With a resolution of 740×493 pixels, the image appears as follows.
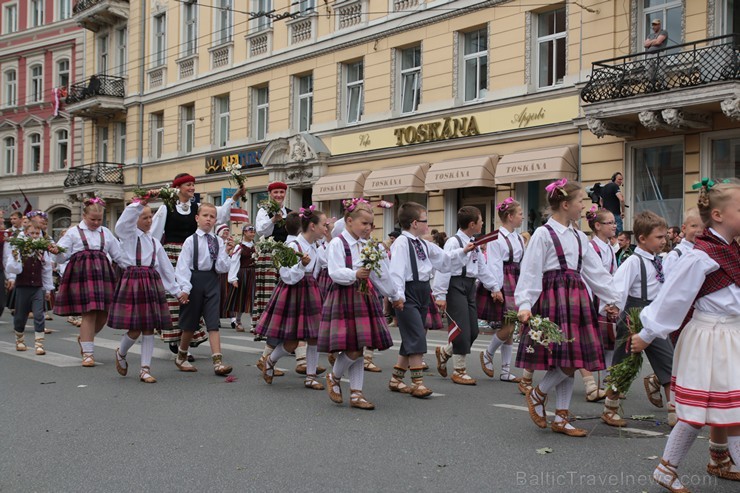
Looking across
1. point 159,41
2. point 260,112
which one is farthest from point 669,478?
point 159,41

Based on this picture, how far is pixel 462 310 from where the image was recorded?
8953 millimetres

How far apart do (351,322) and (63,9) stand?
133ft

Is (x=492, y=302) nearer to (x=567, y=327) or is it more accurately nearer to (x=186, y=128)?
(x=567, y=327)

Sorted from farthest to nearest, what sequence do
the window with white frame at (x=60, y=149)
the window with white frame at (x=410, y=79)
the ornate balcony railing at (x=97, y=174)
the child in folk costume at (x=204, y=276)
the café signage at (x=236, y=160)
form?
the window with white frame at (x=60, y=149) < the ornate balcony railing at (x=97, y=174) < the café signage at (x=236, y=160) < the window with white frame at (x=410, y=79) < the child in folk costume at (x=204, y=276)

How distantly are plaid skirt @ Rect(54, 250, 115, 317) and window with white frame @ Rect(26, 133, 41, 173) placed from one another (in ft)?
121

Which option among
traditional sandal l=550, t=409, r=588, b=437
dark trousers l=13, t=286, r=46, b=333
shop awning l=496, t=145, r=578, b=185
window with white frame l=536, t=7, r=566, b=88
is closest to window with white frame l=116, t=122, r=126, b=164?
shop awning l=496, t=145, r=578, b=185

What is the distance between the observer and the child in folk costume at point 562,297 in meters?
5.92

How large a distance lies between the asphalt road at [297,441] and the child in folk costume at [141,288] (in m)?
0.40

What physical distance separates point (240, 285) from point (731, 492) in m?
10.7

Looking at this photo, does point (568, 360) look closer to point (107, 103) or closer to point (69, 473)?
point (69, 473)

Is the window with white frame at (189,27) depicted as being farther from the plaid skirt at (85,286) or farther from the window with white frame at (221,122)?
the plaid skirt at (85,286)

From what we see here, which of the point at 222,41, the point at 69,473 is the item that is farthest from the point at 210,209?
the point at 222,41

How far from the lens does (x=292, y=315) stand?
27.8 ft

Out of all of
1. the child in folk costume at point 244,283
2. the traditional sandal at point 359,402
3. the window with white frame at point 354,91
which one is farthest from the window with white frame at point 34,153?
the traditional sandal at point 359,402
